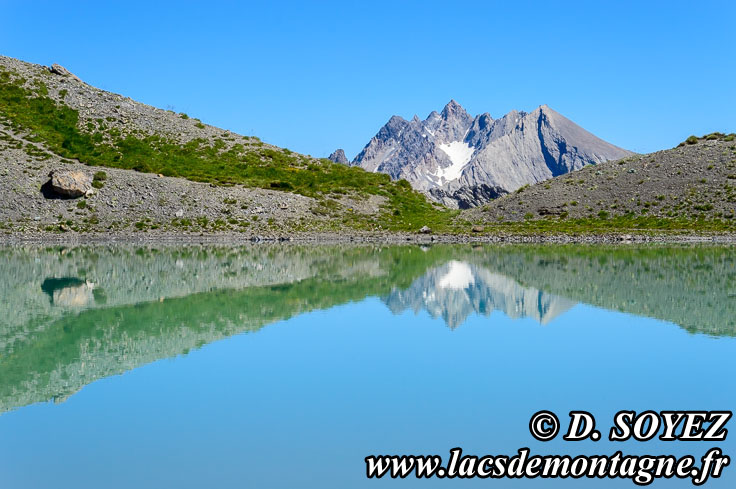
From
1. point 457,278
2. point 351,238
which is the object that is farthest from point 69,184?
point 457,278

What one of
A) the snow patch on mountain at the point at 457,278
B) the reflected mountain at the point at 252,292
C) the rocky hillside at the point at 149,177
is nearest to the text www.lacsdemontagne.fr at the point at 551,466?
the reflected mountain at the point at 252,292

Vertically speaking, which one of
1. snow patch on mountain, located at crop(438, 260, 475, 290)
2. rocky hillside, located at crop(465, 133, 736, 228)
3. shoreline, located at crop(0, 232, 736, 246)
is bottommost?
snow patch on mountain, located at crop(438, 260, 475, 290)

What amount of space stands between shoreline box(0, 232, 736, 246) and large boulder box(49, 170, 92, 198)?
7.05m

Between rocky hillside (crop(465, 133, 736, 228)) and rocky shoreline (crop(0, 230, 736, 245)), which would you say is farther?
rocky hillside (crop(465, 133, 736, 228))

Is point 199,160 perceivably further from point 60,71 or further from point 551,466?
point 551,466

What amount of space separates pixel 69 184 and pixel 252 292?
46880 mm

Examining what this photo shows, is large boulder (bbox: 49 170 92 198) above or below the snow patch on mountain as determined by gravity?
above

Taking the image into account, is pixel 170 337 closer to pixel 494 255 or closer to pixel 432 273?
pixel 432 273

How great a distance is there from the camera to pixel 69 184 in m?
66.5

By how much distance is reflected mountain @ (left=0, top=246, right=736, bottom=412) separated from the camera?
17062 mm

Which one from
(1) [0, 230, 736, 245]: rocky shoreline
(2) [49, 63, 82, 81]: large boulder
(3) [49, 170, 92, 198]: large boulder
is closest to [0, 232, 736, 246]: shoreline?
(1) [0, 230, 736, 245]: rocky shoreline

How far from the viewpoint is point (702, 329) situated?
19328 millimetres

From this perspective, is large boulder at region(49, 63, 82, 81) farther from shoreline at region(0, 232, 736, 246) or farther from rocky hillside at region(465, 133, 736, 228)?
rocky hillside at region(465, 133, 736, 228)

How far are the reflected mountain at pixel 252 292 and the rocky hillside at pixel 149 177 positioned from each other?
59.8 ft
